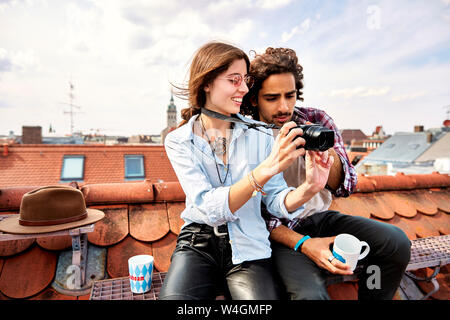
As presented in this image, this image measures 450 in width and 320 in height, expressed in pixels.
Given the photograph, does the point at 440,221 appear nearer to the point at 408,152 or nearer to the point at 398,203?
the point at 398,203

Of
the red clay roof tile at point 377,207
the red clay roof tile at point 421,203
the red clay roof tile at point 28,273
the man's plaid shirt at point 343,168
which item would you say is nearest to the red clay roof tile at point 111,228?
the red clay roof tile at point 28,273

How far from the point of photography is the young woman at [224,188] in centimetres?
131

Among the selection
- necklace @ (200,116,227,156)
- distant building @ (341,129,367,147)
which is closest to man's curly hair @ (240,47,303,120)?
necklace @ (200,116,227,156)

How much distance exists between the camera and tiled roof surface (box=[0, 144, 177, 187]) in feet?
43.1

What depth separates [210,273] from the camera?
1.43 meters

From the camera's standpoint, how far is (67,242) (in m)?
1.75

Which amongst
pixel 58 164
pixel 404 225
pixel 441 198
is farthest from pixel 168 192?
pixel 58 164

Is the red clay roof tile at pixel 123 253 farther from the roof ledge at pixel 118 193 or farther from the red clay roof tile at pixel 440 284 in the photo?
the red clay roof tile at pixel 440 284

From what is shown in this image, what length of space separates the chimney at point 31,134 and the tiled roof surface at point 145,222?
24.1 meters

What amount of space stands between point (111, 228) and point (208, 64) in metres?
1.20

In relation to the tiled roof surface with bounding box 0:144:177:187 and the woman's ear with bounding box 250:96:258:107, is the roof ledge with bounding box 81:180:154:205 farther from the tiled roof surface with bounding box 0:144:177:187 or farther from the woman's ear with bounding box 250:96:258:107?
the tiled roof surface with bounding box 0:144:177:187

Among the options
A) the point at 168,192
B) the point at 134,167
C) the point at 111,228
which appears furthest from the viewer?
the point at 134,167

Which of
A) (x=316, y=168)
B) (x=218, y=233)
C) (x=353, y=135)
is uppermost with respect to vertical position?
(x=353, y=135)
